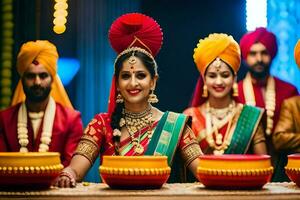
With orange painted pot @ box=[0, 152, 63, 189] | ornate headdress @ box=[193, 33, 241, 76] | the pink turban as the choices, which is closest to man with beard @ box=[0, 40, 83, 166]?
ornate headdress @ box=[193, 33, 241, 76]

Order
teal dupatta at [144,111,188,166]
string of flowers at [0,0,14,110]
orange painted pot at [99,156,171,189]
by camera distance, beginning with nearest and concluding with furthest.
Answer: orange painted pot at [99,156,171,189] < teal dupatta at [144,111,188,166] < string of flowers at [0,0,14,110]

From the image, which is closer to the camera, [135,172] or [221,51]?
[135,172]

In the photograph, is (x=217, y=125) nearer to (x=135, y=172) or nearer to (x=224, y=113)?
(x=224, y=113)

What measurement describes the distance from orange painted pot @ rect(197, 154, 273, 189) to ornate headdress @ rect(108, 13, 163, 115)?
1180 millimetres

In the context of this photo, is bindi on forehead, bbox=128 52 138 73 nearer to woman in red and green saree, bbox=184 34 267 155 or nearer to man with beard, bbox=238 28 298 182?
woman in red and green saree, bbox=184 34 267 155

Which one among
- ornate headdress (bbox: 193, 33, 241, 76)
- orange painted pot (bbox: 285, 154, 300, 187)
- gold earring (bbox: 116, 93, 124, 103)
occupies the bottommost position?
orange painted pot (bbox: 285, 154, 300, 187)

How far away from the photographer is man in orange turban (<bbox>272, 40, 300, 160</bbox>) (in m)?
3.52

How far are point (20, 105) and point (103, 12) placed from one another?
248 centimetres

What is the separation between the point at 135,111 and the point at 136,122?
58mm

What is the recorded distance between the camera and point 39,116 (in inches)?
139

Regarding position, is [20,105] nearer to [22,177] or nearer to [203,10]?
[22,177]

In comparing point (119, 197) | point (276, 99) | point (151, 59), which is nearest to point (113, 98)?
point (151, 59)

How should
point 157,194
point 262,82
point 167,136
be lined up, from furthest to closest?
1. point 262,82
2. point 167,136
3. point 157,194

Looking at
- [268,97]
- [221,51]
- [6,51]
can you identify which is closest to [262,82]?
[268,97]
